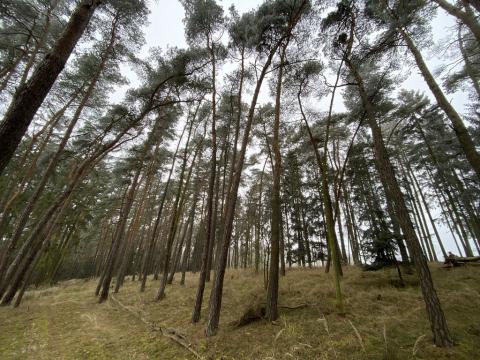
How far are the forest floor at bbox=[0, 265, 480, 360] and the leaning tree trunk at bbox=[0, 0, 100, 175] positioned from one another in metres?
5.30

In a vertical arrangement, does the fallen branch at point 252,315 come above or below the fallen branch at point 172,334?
above

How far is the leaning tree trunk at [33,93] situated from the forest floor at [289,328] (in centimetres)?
530

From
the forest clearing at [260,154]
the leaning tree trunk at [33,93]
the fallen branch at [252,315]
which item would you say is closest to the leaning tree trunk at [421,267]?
the forest clearing at [260,154]

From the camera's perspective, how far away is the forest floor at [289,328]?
4.27 metres

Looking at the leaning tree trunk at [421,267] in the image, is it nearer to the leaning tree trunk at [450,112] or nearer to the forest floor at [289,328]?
the forest floor at [289,328]

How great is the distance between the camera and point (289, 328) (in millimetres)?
5250

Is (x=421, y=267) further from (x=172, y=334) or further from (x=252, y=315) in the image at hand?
(x=172, y=334)

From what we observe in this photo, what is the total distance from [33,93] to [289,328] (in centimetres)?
665

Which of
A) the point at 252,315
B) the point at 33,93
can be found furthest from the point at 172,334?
the point at 33,93

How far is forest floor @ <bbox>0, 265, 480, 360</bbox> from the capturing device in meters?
4.27

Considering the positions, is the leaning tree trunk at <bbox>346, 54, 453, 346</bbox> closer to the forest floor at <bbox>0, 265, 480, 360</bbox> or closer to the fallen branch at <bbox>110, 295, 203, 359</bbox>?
the forest floor at <bbox>0, 265, 480, 360</bbox>

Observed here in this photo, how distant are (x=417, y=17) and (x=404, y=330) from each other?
9.68m

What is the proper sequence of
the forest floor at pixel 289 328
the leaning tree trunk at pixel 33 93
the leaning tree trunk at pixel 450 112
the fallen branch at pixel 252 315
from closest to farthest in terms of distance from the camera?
1. the leaning tree trunk at pixel 33 93
2. the forest floor at pixel 289 328
3. the leaning tree trunk at pixel 450 112
4. the fallen branch at pixel 252 315

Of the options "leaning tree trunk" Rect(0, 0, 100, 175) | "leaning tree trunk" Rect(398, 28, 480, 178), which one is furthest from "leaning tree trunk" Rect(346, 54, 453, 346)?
"leaning tree trunk" Rect(0, 0, 100, 175)
